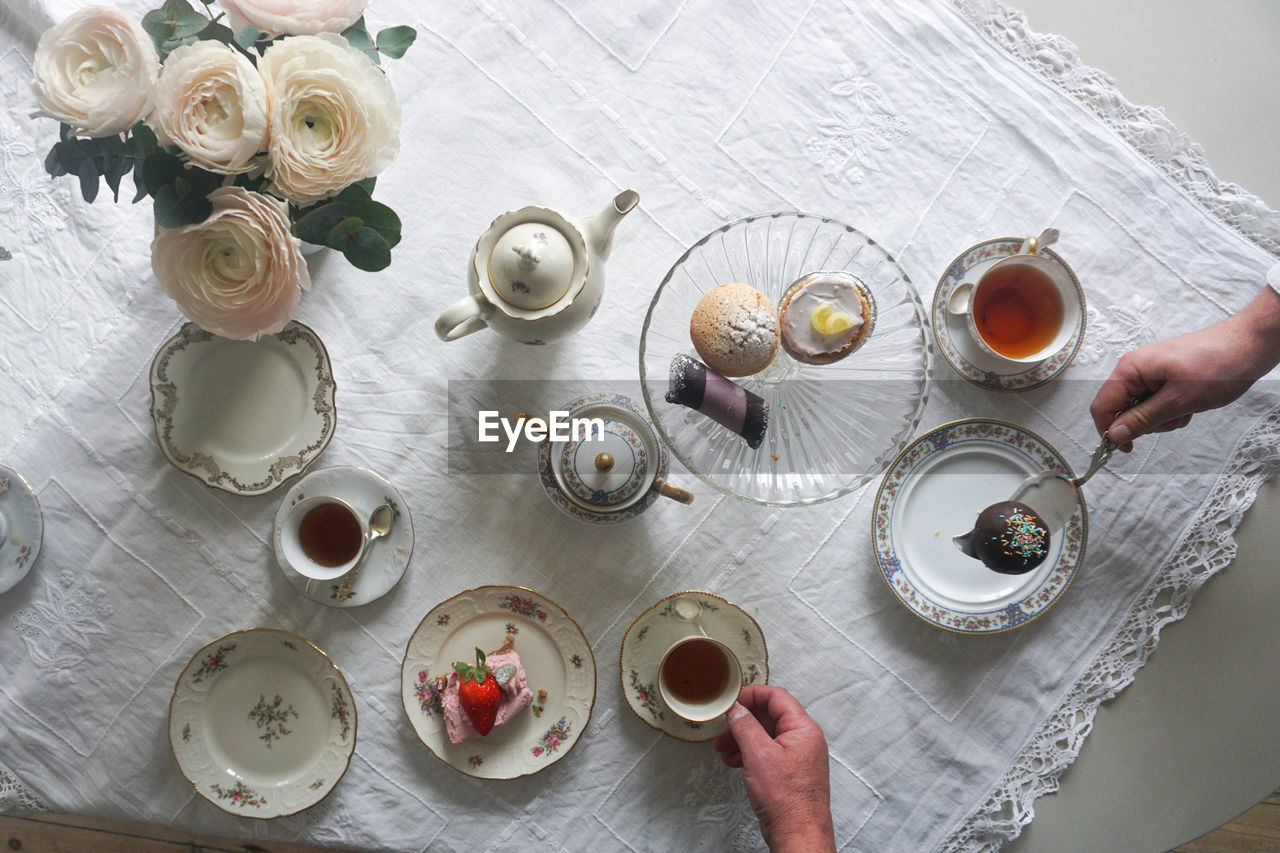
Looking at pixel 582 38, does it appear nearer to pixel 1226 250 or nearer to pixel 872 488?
pixel 872 488

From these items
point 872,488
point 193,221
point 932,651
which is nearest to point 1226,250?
point 872,488

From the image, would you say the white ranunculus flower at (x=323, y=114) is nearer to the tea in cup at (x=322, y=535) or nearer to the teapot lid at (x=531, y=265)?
the teapot lid at (x=531, y=265)

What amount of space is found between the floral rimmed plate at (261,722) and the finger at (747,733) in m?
0.56

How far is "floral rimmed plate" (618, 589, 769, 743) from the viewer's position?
1.23 metres

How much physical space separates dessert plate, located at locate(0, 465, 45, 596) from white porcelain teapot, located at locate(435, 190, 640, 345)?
733mm

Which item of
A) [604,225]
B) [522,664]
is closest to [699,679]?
[522,664]

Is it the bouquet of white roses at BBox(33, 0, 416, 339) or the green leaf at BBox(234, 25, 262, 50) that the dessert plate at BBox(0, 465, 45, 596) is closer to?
the bouquet of white roses at BBox(33, 0, 416, 339)

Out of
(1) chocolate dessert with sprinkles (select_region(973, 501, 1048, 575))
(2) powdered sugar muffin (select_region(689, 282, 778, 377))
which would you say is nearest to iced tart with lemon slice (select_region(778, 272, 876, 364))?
(2) powdered sugar muffin (select_region(689, 282, 778, 377))

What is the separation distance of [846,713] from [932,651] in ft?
0.54

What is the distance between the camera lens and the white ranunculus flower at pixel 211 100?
759mm

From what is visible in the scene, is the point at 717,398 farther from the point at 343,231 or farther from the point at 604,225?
the point at 343,231

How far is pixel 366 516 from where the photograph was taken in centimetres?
122

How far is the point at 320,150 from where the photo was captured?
2.65ft

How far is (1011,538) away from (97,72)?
1.21 m
